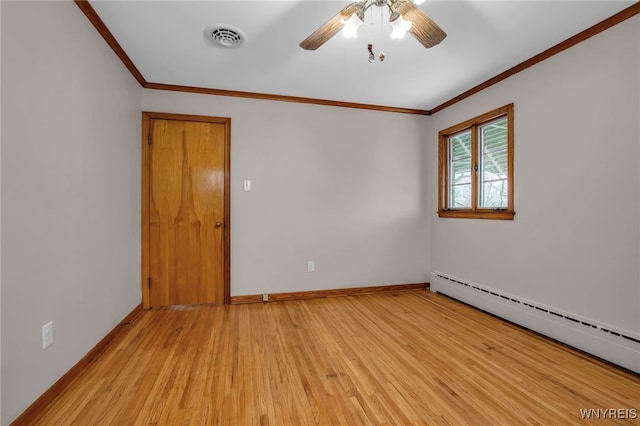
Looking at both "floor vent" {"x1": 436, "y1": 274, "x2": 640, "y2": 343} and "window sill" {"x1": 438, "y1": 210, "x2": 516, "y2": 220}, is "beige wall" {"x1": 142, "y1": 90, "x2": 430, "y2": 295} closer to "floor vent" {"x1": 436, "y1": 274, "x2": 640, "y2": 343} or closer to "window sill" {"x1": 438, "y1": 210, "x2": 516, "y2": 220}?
"window sill" {"x1": 438, "y1": 210, "x2": 516, "y2": 220}

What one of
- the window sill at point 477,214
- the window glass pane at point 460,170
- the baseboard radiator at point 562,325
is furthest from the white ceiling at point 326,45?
the baseboard radiator at point 562,325

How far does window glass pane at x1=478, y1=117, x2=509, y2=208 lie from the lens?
113 inches

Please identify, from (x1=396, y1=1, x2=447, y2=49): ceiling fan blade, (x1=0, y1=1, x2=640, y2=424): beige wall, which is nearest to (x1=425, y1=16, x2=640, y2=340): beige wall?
(x1=0, y1=1, x2=640, y2=424): beige wall

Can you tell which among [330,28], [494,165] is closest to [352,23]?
[330,28]

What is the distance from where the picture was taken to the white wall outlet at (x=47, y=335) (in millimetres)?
1487

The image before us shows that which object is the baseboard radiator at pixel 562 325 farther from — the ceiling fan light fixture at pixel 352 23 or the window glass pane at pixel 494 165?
the ceiling fan light fixture at pixel 352 23

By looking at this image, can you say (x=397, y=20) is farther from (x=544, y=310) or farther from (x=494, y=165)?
(x=544, y=310)

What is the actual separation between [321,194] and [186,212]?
154 cm

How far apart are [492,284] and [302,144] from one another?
2.55 metres

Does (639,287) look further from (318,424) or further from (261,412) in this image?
(261,412)

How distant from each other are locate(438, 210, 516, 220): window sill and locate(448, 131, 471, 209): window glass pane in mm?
128

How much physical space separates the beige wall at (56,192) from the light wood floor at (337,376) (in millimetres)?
291

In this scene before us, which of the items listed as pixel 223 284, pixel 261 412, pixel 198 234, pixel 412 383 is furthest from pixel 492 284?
pixel 198 234

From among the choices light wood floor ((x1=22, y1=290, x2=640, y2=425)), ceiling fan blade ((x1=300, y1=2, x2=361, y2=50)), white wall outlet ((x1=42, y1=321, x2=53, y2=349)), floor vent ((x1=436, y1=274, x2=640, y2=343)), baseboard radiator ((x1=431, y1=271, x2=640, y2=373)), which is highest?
ceiling fan blade ((x1=300, y1=2, x2=361, y2=50))
